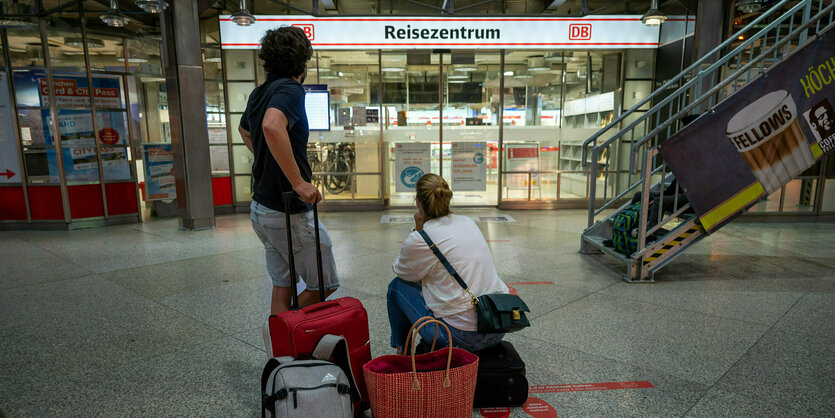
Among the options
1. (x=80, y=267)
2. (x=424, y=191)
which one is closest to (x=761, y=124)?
(x=424, y=191)

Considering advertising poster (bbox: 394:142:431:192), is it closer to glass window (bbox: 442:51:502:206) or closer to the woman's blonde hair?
glass window (bbox: 442:51:502:206)

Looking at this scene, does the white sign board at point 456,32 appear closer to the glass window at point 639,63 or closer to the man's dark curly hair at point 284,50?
the glass window at point 639,63

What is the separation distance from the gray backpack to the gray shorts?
53 cm

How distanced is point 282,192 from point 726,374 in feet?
9.11

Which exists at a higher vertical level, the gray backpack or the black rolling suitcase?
the gray backpack

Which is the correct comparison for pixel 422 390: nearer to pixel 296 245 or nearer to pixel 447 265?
pixel 447 265

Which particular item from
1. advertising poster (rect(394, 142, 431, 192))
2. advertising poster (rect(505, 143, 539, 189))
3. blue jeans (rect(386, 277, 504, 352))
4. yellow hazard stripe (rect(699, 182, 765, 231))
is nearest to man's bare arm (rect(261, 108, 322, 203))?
blue jeans (rect(386, 277, 504, 352))

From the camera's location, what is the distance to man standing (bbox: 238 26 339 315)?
2.19 metres

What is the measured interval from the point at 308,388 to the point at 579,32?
777 cm

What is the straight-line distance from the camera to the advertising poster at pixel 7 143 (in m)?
7.05

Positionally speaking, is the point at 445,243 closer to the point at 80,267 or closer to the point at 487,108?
the point at 80,267

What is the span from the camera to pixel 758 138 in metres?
4.19

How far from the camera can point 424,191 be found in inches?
96.0

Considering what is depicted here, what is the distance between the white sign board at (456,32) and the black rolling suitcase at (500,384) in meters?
6.71
